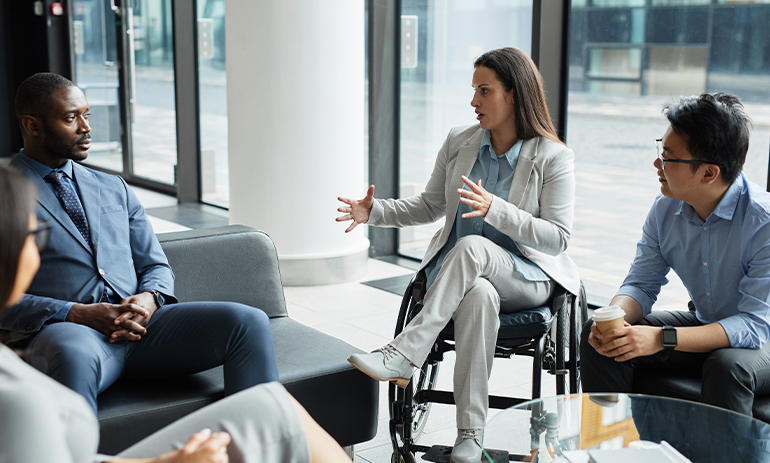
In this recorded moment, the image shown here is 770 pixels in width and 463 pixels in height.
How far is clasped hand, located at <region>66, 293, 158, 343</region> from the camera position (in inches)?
83.4

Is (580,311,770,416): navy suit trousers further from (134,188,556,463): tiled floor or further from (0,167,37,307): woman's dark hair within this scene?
(0,167,37,307): woman's dark hair

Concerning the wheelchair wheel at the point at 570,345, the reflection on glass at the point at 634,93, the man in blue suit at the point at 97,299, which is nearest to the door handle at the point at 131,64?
the reflection on glass at the point at 634,93

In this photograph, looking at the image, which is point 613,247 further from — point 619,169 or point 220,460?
point 220,460

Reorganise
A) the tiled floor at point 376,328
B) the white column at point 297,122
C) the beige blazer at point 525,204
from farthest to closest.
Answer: the white column at point 297,122
the tiled floor at point 376,328
the beige blazer at point 525,204

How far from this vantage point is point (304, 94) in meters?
4.47

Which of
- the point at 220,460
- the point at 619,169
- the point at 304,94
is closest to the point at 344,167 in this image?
the point at 304,94

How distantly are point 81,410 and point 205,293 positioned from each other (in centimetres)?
137

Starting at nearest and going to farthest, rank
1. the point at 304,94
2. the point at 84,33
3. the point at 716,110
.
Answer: the point at 716,110 < the point at 304,94 < the point at 84,33

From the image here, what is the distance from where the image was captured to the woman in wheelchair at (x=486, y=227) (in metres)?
2.29

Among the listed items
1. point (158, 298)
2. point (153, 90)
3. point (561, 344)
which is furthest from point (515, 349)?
point (153, 90)

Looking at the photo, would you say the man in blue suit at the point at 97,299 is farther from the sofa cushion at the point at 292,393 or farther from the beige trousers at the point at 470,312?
the beige trousers at the point at 470,312

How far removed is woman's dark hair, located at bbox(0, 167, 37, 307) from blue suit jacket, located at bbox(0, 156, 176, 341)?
1.04m

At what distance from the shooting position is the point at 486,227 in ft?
8.50

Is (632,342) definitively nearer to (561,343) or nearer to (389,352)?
(561,343)
